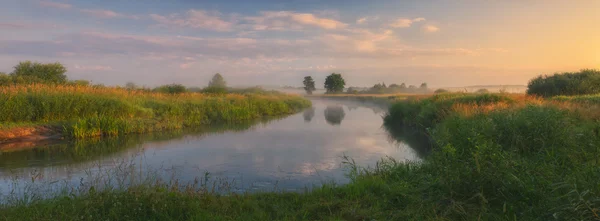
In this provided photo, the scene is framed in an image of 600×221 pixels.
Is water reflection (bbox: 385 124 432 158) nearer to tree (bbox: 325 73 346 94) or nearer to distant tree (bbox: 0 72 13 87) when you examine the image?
distant tree (bbox: 0 72 13 87)

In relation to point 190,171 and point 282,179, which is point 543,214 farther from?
point 190,171

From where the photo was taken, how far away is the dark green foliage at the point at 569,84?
21078mm

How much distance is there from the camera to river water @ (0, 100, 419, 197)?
674 cm

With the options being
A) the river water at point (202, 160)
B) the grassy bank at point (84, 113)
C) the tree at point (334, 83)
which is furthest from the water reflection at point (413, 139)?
the tree at point (334, 83)

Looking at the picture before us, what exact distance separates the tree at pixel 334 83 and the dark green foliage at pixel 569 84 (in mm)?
59335

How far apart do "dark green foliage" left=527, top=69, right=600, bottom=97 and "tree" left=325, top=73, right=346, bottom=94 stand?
59335 millimetres

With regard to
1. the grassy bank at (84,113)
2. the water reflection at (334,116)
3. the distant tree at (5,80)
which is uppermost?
the distant tree at (5,80)

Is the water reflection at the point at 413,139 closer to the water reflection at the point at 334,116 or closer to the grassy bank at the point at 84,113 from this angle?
the water reflection at the point at 334,116

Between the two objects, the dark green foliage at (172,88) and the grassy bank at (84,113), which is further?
the dark green foliage at (172,88)

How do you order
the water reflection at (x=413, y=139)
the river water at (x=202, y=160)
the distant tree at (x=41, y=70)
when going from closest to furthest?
the river water at (x=202, y=160) < the water reflection at (x=413, y=139) < the distant tree at (x=41, y=70)

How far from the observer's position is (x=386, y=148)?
11.3 metres

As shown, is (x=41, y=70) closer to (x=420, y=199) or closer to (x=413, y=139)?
(x=413, y=139)

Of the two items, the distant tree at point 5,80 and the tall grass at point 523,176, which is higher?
the distant tree at point 5,80

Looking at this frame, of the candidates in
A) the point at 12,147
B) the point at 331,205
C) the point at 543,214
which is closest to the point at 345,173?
the point at 331,205
